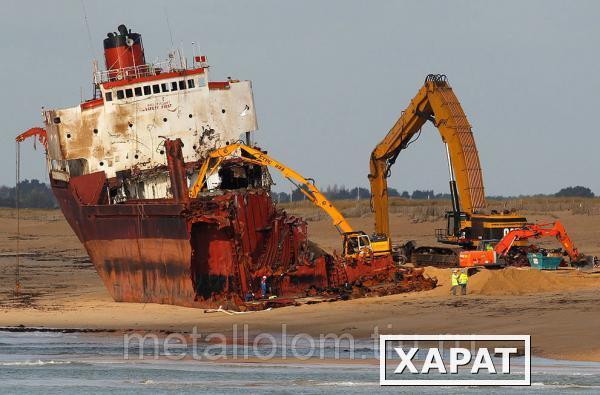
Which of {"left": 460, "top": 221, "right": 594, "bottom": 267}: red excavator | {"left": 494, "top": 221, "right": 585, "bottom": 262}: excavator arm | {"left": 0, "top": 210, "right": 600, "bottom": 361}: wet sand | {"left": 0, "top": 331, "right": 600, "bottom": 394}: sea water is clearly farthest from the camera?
{"left": 494, "top": 221, "right": 585, "bottom": 262}: excavator arm

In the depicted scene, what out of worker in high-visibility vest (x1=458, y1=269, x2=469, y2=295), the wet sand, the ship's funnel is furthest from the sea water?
the ship's funnel

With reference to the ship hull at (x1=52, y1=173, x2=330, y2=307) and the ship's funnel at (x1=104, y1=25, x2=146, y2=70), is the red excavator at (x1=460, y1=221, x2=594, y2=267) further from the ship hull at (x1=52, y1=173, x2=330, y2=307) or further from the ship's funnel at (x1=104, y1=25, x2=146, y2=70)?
the ship's funnel at (x1=104, y1=25, x2=146, y2=70)

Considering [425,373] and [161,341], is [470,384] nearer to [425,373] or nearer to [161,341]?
[425,373]

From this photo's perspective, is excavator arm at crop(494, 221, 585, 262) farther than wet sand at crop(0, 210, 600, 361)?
Yes

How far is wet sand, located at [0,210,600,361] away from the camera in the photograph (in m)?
30.6

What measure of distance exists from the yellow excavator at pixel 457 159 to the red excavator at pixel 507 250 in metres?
1.35

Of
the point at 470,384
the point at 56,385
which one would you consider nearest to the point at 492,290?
the point at 470,384

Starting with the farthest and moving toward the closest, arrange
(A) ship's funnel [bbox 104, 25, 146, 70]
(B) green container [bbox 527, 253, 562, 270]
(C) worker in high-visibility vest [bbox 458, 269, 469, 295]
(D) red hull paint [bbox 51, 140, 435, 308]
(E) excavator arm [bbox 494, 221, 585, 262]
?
1. (A) ship's funnel [bbox 104, 25, 146, 70]
2. (E) excavator arm [bbox 494, 221, 585, 262]
3. (B) green container [bbox 527, 253, 562, 270]
4. (D) red hull paint [bbox 51, 140, 435, 308]
5. (C) worker in high-visibility vest [bbox 458, 269, 469, 295]

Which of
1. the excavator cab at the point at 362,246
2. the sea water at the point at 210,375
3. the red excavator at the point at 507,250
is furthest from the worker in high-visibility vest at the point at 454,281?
the sea water at the point at 210,375

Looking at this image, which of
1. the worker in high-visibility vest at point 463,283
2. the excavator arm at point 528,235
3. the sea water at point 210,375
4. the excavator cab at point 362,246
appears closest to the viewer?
the sea water at point 210,375

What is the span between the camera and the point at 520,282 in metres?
37.8

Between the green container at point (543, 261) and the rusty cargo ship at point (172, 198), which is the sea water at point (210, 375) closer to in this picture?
the rusty cargo ship at point (172, 198)

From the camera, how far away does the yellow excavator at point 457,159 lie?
147 feet

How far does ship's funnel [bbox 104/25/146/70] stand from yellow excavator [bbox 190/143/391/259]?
6.71m
